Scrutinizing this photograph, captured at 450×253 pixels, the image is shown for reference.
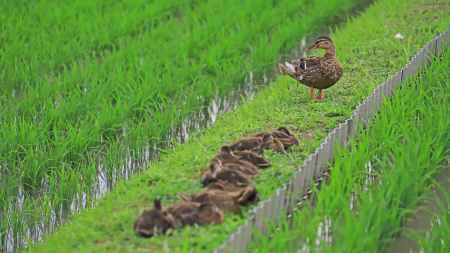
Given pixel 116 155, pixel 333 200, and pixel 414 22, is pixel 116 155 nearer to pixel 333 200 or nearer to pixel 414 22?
pixel 333 200

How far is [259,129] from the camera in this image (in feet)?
17.4

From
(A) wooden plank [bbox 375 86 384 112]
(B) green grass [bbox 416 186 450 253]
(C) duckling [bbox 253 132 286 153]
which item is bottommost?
(B) green grass [bbox 416 186 450 253]

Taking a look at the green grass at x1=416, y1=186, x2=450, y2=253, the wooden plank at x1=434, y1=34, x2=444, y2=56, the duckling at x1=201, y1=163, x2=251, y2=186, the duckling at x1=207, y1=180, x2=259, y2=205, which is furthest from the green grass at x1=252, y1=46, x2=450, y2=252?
the wooden plank at x1=434, y1=34, x2=444, y2=56

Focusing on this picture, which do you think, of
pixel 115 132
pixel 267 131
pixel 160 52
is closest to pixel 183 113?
pixel 115 132

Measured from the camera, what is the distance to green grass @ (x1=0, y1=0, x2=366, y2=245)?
5004 mm

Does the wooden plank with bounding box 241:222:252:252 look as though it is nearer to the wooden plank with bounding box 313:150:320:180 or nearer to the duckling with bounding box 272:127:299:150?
the wooden plank with bounding box 313:150:320:180

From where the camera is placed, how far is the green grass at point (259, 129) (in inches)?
147

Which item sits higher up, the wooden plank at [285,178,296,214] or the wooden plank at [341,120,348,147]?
the wooden plank at [341,120,348,147]

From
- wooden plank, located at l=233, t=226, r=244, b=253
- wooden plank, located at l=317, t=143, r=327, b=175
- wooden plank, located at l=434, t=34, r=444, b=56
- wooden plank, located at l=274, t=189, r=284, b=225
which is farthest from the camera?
wooden plank, located at l=434, t=34, r=444, b=56

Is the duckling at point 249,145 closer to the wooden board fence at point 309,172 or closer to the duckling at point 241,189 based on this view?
the wooden board fence at point 309,172

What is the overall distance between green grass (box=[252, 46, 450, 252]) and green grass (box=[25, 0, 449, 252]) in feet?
0.93

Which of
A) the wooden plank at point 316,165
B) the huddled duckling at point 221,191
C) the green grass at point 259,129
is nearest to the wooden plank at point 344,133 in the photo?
the green grass at point 259,129

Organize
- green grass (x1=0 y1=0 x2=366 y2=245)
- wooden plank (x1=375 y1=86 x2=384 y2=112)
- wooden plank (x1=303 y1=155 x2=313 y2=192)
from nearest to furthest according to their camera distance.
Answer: wooden plank (x1=303 y1=155 x2=313 y2=192) → green grass (x1=0 y1=0 x2=366 y2=245) → wooden plank (x1=375 y1=86 x2=384 y2=112)

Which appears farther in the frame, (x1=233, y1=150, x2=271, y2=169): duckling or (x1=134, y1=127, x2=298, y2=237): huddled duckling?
(x1=233, y1=150, x2=271, y2=169): duckling
